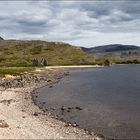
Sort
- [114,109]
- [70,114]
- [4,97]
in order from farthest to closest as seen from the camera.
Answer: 1. [4,97]
2. [114,109]
3. [70,114]

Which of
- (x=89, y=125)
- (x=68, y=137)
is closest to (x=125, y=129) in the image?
(x=89, y=125)

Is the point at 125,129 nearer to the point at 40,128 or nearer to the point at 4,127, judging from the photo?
the point at 40,128

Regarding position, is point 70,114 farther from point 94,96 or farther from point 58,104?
point 94,96

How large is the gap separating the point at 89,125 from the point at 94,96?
102ft

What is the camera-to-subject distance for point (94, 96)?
79062mm

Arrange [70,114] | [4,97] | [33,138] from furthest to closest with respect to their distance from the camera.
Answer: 1. [4,97]
2. [70,114]
3. [33,138]

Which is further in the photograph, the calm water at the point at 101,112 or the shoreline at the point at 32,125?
the calm water at the point at 101,112

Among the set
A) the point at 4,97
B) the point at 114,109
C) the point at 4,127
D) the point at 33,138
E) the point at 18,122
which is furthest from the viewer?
the point at 4,97

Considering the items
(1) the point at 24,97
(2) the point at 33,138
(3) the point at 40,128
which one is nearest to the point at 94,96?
(1) the point at 24,97

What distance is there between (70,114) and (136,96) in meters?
26.3

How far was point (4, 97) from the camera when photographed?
7450 cm

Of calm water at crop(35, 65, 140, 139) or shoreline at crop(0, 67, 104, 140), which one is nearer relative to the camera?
shoreline at crop(0, 67, 104, 140)

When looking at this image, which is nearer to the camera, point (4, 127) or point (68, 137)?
point (68, 137)

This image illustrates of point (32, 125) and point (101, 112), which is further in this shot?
point (101, 112)
